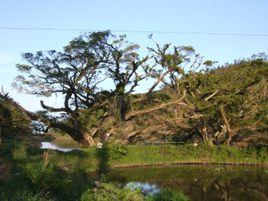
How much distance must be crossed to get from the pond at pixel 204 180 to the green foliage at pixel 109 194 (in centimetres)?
440

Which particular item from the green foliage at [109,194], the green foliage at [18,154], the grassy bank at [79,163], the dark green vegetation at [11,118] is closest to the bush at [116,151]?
the grassy bank at [79,163]

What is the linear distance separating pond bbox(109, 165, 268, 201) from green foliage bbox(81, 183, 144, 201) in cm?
440

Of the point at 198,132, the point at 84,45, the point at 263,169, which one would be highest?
the point at 84,45

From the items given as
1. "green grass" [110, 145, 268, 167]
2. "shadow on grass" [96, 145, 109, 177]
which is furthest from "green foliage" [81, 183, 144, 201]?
"green grass" [110, 145, 268, 167]

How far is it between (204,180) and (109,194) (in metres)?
15.5

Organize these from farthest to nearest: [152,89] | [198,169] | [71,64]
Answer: [152,89] < [71,64] < [198,169]

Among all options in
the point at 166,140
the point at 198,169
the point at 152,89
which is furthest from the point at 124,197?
the point at 166,140

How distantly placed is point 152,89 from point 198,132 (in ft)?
26.0

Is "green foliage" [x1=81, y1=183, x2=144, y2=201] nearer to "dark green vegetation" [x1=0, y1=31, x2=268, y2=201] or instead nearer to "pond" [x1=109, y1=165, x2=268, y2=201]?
"pond" [x1=109, y1=165, x2=268, y2=201]

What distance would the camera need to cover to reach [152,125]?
142 feet

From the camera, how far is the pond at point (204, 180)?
2254 centimetres

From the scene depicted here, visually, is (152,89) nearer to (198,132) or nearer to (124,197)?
(198,132)

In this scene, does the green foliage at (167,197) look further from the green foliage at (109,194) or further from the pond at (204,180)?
the pond at (204,180)

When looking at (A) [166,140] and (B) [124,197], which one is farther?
(A) [166,140]
